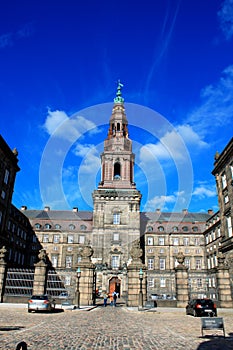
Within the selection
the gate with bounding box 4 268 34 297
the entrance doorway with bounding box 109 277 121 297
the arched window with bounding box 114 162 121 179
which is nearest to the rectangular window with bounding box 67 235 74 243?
the entrance doorway with bounding box 109 277 121 297

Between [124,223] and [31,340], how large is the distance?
170 feet

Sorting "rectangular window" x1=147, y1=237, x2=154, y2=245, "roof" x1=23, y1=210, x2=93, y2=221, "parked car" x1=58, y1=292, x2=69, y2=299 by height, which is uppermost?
"roof" x1=23, y1=210, x2=93, y2=221

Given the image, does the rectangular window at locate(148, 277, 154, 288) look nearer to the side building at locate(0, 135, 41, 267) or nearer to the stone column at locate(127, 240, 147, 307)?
the side building at locate(0, 135, 41, 267)

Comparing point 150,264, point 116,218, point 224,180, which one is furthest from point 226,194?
point 150,264

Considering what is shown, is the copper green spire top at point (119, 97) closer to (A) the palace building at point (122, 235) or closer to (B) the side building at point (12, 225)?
(A) the palace building at point (122, 235)

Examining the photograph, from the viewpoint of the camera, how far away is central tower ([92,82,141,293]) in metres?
57.4

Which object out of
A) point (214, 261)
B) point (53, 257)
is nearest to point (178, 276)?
point (214, 261)

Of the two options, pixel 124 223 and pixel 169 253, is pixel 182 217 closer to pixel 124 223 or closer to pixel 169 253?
pixel 169 253

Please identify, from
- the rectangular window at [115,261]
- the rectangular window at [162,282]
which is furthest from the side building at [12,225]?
the rectangular window at [162,282]

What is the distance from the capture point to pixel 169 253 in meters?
64.9

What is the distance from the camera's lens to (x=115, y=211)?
202 feet

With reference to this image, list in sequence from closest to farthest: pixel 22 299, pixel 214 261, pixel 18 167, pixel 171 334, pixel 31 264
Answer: pixel 171 334 < pixel 22 299 < pixel 18 167 < pixel 214 261 < pixel 31 264

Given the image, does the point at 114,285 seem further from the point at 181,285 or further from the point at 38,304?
the point at 38,304

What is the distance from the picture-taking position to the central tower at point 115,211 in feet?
188
